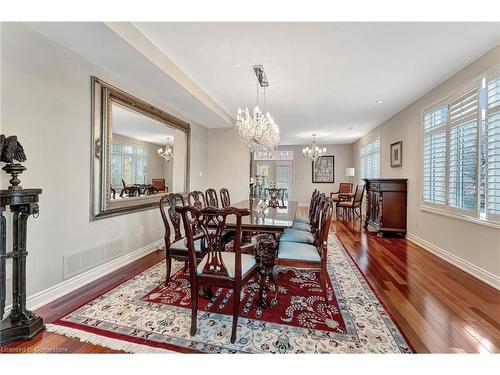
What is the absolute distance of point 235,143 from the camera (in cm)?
589

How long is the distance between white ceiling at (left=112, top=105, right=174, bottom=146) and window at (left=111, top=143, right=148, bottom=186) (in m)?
0.20

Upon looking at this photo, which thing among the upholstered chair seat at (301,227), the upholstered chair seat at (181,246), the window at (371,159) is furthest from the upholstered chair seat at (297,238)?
the window at (371,159)

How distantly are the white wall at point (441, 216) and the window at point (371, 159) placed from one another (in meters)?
0.69

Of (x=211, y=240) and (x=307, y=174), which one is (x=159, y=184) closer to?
(x=211, y=240)

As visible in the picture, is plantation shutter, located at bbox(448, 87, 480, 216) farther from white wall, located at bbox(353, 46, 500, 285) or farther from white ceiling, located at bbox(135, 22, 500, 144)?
white ceiling, located at bbox(135, 22, 500, 144)

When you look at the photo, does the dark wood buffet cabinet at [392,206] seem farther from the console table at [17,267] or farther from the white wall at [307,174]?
the white wall at [307,174]

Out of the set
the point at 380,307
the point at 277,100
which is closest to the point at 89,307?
the point at 380,307

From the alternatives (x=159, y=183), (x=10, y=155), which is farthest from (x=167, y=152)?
(x=10, y=155)

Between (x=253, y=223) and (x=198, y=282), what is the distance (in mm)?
792

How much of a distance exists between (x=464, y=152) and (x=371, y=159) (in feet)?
13.9

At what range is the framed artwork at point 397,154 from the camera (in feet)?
16.5

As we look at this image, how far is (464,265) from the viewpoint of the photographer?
10.0 feet

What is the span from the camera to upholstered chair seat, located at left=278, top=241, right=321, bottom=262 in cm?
218

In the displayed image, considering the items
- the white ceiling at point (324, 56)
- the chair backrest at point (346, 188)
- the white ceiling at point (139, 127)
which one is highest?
the white ceiling at point (324, 56)
